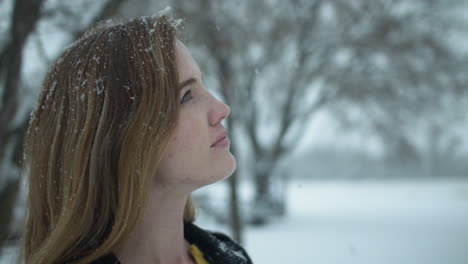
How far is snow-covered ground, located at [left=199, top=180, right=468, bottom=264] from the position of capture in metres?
2.94

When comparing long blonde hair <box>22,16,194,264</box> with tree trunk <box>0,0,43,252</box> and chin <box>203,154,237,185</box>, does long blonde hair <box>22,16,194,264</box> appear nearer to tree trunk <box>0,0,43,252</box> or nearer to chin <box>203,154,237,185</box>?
chin <box>203,154,237,185</box>

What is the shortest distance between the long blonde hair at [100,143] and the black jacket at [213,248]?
38 cm

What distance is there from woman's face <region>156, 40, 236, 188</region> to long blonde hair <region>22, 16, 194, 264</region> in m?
0.05

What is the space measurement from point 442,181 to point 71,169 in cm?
872

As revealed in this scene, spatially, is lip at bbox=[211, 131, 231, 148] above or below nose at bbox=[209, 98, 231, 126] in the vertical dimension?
below

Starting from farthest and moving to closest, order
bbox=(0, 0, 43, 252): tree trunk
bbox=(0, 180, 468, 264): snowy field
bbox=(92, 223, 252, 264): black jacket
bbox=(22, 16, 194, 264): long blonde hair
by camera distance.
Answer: bbox=(0, 0, 43, 252): tree trunk → bbox=(0, 180, 468, 264): snowy field → bbox=(92, 223, 252, 264): black jacket → bbox=(22, 16, 194, 264): long blonde hair

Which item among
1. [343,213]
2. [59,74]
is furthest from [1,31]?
[343,213]

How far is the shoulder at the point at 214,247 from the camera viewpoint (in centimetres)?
140

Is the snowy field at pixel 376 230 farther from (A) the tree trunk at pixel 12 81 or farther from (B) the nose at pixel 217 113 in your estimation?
(A) the tree trunk at pixel 12 81

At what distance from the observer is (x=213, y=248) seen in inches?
56.1

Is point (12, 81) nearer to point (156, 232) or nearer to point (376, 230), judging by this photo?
point (156, 232)

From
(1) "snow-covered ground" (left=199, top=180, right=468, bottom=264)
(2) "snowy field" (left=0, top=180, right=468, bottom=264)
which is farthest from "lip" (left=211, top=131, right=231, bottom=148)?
(1) "snow-covered ground" (left=199, top=180, right=468, bottom=264)

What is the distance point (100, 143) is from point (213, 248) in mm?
579

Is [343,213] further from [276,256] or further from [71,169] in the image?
[71,169]
